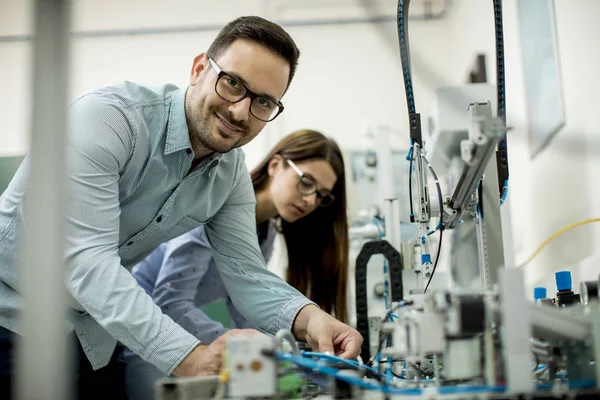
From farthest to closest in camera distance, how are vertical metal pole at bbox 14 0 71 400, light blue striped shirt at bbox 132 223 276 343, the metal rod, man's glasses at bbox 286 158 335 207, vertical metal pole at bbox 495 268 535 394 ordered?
the metal rod
man's glasses at bbox 286 158 335 207
light blue striped shirt at bbox 132 223 276 343
vertical metal pole at bbox 495 268 535 394
vertical metal pole at bbox 14 0 71 400

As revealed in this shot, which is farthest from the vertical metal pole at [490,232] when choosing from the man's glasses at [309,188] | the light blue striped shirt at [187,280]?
the light blue striped shirt at [187,280]

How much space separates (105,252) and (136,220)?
0.35 metres

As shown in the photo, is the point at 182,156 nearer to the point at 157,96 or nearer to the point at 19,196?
the point at 157,96

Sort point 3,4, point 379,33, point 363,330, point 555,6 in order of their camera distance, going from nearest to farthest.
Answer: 1. point 363,330
2. point 555,6
3. point 3,4
4. point 379,33

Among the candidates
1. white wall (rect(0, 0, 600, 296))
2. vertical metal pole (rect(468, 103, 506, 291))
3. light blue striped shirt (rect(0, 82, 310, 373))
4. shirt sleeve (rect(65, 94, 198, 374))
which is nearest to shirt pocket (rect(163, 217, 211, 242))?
light blue striped shirt (rect(0, 82, 310, 373))

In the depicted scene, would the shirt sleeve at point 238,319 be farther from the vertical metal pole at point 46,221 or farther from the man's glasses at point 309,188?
the vertical metal pole at point 46,221

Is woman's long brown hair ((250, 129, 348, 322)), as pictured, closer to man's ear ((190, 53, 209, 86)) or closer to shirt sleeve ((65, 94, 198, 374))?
man's ear ((190, 53, 209, 86))

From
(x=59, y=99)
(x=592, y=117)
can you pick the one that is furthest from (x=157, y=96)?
(x=592, y=117)

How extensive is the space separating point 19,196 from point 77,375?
0.48m

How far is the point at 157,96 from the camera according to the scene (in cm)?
150

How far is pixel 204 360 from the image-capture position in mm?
1062

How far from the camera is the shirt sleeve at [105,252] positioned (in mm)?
1108

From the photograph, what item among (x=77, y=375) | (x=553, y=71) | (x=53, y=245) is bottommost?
(x=77, y=375)

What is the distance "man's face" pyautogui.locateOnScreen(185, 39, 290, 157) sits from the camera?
1.45 m
